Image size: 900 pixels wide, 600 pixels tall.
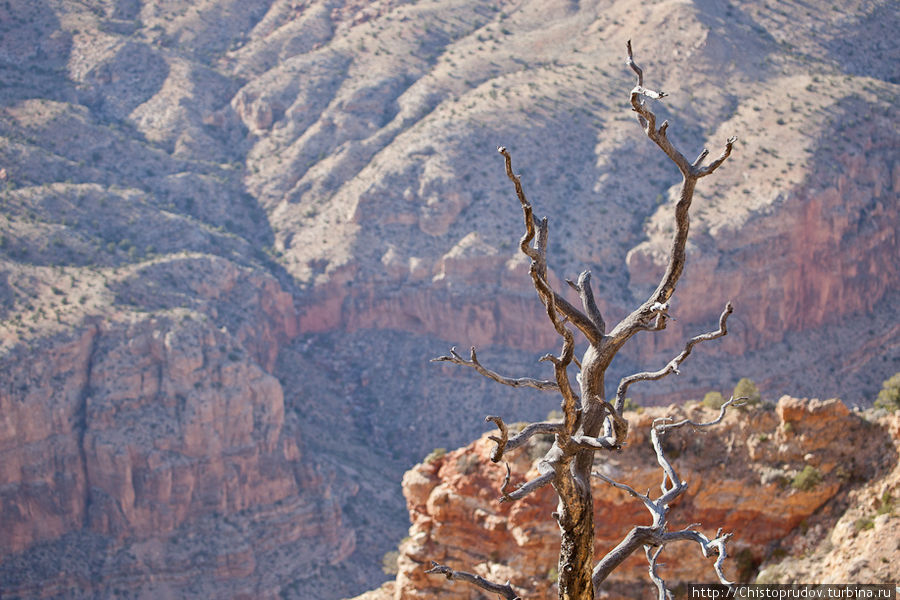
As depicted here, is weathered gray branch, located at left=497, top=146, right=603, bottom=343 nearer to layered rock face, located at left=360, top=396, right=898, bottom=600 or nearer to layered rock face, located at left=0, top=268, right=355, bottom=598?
layered rock face, located at left=360, top=396, right=898, bottom=600

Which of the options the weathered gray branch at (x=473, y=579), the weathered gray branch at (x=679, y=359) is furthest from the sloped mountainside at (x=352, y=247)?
the weathered gray branch at (x=679, y=359)

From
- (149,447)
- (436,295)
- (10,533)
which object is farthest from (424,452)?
(10,533)

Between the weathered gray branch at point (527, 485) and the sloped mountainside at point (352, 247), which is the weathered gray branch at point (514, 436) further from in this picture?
the sloped mountainside at point (352, 247)

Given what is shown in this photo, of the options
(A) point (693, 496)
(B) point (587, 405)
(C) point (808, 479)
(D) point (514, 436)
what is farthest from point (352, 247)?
(D) point (514, 436)

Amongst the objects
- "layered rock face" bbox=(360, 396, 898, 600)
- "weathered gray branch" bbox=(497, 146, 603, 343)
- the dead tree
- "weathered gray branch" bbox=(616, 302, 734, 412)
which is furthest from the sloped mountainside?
"weathered gray branch" bbox=(497, 146, 603, 343)

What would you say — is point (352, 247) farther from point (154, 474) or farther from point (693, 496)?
point (693, 496)

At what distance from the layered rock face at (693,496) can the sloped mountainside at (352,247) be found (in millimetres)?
31729

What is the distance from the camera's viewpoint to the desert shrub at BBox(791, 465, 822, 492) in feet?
112

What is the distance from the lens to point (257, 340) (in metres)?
80.3

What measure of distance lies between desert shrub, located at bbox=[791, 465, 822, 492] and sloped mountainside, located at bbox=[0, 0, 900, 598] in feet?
127

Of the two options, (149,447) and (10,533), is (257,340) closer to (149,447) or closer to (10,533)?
(149,447)

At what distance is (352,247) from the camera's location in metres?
86.4

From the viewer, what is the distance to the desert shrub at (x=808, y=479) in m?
34.1

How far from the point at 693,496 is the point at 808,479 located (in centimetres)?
354
